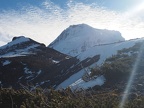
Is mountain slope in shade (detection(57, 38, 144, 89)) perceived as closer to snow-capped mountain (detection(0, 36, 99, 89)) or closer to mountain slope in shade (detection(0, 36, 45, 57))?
snow-capped mountain (detection(0, 36, 99, 89))

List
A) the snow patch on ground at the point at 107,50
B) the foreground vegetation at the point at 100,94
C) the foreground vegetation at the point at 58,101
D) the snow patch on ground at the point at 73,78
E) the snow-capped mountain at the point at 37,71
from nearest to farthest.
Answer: the foreground vegetation at the point at 58,101
the foreground vegetation at the point at 100,94
the snow patch on ground at the point at 73,78
the snow-capped mountain at the point at 37,71
the snow patch on ground at the point at 107,50

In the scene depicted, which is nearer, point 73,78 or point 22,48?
point 73,78

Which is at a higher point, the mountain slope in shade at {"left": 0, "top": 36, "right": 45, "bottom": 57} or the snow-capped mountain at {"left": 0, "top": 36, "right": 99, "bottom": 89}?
the mountain slope in shade at {"left": 0, "top": 36, "right": 45, "bottom": 57}

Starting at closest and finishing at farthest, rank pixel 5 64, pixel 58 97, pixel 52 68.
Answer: pixel 58 97 < pixel 52 68 < pixel 5 64

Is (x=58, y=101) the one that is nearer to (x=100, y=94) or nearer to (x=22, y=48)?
(x=100, y=94)

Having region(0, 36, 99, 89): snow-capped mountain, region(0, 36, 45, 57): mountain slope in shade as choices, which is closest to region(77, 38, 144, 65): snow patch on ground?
region(0, 36, 99, 89): snow-capped mountain

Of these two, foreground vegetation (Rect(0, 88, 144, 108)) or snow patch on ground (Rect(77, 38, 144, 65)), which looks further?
snow patch on ground (Rect(77, 38, 144, 65))

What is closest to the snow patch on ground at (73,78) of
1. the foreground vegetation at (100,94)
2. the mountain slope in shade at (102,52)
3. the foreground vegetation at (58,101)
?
the mountain slope in shade at (102,52)

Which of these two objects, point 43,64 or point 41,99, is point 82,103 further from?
point 43,64

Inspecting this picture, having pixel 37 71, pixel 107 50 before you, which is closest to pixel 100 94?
pixel 107 50

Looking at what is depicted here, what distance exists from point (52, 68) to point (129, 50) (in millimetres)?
21566

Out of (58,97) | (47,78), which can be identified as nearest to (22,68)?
(47,78)

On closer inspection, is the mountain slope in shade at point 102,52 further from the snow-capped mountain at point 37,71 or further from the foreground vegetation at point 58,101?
the foreground vegetation at point 58,101

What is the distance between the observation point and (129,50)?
2018 inches
